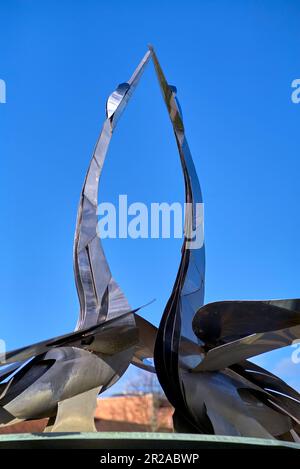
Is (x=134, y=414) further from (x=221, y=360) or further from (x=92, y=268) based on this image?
(x=221, y=360)

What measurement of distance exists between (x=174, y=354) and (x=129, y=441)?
2.99 metres

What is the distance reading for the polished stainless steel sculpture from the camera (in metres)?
9.92

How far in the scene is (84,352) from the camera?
412 inches

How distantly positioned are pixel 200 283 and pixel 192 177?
2.11 meters

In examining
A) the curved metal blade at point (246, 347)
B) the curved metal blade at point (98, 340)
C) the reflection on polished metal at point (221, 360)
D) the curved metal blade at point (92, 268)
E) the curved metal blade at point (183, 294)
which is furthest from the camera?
the curved metal blade at point (92, 268)

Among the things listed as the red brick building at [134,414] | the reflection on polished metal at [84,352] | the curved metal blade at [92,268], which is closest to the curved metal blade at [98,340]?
the reflection on polished metal at [84,352]

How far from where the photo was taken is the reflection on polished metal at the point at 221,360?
404 inches

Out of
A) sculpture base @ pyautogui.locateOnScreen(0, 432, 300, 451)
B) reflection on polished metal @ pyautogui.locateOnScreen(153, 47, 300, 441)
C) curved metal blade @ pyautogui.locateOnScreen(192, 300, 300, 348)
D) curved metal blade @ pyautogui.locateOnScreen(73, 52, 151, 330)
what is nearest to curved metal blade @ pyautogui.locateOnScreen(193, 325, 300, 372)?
reflection on polished metal @ pyautogui.locateOnScreen(153, 47, 300, 441)

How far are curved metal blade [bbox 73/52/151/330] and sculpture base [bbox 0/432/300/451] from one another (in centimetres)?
Answer: 293

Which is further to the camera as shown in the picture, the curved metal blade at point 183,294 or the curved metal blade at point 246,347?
the curved metal blade at point 183,294

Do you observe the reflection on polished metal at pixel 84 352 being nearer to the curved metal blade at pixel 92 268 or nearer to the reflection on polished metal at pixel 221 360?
the curved metal blade at pixel 92 268

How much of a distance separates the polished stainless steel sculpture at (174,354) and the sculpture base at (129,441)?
1278mm
